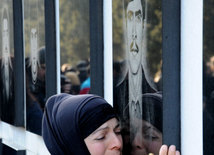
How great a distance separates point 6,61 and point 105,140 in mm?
4623

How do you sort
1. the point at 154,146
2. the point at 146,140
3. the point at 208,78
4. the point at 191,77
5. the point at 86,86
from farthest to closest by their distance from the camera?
the point at 86,86 → the point at 146,140 → the point at 154,146 → the point at 191,77 → the point at 208,78

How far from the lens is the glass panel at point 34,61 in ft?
21.3

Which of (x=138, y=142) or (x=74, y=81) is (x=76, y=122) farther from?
(x=74, y=81)

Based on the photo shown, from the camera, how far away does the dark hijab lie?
381 cm

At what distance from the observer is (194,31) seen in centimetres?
348

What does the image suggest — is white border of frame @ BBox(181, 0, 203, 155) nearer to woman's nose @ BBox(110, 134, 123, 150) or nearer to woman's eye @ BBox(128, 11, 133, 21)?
woman's nose @ BBox(110, 134, 123, 150)

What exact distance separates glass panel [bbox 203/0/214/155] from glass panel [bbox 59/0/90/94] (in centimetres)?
196

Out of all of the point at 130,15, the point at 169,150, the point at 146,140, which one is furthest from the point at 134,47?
the point at 169,150

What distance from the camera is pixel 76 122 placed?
3.80 metres

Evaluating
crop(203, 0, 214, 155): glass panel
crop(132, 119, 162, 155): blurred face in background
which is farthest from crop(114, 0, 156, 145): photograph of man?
crop(203, 0, 214, 155): glass panel

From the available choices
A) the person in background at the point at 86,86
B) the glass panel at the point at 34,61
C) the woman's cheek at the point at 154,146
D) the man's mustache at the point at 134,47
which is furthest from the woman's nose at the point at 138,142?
the glass panel at the point at 34,61

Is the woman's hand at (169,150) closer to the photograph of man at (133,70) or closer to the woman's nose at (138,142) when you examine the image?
the photograph of man at (133,70)

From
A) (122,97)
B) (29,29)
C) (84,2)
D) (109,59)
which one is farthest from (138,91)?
(29,29)

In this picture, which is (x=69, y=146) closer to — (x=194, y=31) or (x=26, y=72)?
(x=194, y=31)
